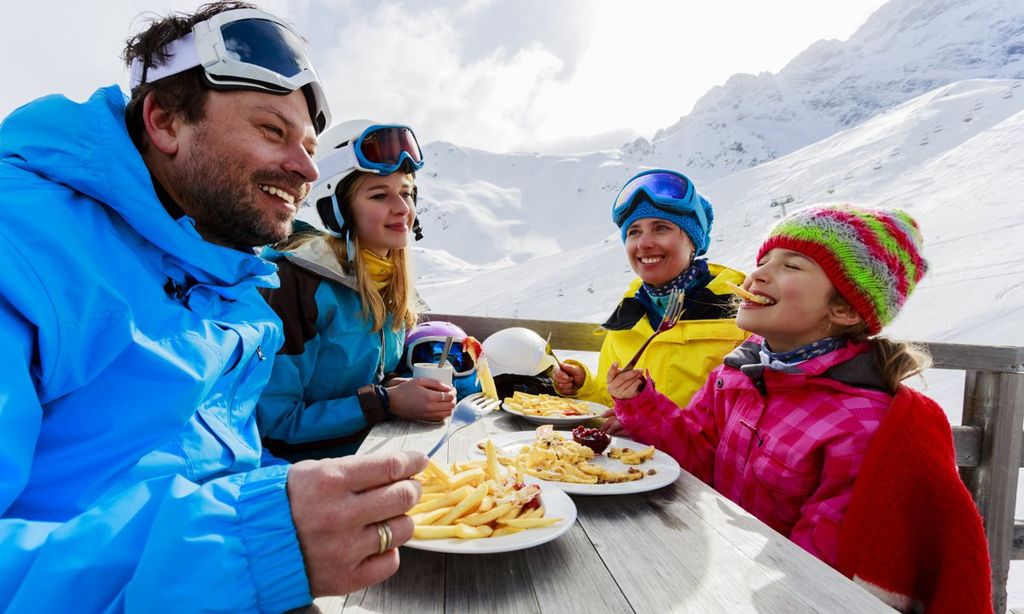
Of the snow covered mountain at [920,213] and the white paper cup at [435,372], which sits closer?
the white paper cup at [435,372]

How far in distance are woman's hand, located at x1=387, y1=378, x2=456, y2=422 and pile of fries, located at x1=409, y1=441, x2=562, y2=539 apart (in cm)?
94

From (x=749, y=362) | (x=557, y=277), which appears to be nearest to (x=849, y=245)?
(x=749, y=362)

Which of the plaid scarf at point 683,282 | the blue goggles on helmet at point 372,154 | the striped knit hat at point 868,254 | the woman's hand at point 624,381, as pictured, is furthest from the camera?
the plaid scarf at point 683,282

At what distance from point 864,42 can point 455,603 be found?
19911 cm

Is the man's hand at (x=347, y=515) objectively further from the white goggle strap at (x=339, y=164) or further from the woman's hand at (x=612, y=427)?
the white goggle strap at (x=339, y=164)

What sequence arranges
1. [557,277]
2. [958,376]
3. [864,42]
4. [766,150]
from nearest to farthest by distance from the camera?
[958,376] → [557,277] → [766,150] → [864,42]

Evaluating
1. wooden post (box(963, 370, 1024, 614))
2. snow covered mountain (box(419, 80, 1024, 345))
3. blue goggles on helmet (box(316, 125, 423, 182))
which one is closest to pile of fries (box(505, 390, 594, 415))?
blue goggles on helmet (box(316, 125, 423, 182))

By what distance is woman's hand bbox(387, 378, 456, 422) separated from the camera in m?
2.36

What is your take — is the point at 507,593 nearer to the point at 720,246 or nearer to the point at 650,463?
the point at 650,463

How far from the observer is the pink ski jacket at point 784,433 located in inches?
74.9

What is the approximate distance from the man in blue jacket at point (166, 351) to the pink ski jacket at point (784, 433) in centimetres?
A: 155

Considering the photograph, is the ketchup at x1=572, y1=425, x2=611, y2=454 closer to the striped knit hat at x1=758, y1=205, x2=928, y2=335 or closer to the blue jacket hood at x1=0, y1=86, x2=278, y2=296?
the striped knit hat at x1=758, y1=205, x2=928, y2=335

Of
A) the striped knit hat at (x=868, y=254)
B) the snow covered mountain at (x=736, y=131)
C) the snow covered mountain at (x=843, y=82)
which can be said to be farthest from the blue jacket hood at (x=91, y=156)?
the snow covered mountain at (x=843, y=82)

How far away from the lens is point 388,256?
3256 mm
